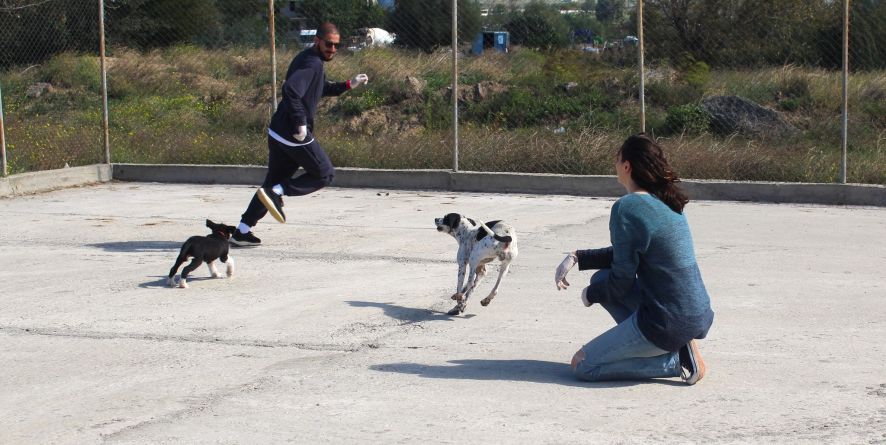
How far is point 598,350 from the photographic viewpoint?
19.5ft

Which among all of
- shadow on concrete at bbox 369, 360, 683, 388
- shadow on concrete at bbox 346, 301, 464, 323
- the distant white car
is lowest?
shadow on concrete at bbox 369, 360, 683, 388

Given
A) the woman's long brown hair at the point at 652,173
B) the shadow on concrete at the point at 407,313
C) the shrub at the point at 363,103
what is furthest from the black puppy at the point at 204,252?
the shrub at the point at 363,103

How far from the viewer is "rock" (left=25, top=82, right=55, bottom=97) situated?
2509 centimetres

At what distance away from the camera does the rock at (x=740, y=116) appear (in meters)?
18.5

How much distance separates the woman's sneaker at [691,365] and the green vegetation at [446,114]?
8.34 m

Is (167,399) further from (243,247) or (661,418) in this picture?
(243,247)

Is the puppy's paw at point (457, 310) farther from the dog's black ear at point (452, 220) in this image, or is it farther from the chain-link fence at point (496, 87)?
the chain-link fence at point (496, 87)

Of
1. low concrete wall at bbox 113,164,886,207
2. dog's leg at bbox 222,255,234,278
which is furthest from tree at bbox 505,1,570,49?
dog's leg at bbox 222,255,234,278

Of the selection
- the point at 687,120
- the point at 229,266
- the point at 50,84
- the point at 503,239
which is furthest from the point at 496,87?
the point at 503,239

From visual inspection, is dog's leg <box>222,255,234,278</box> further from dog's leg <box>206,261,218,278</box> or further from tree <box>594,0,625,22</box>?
tree <box>594,0,625,22</box>

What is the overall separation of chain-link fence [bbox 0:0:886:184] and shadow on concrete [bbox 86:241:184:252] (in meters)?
4.69

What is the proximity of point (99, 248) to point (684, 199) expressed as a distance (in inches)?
243

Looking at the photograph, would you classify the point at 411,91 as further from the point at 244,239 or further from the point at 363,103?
the point at 244,239

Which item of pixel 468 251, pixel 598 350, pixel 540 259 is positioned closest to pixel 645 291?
pixel 598 350
